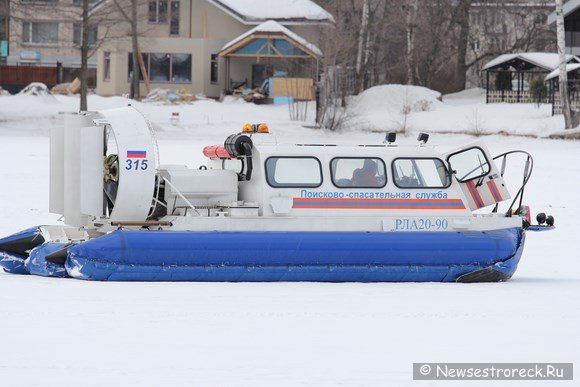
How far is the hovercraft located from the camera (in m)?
11.5

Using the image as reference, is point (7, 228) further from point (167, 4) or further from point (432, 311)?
point (167, 4)

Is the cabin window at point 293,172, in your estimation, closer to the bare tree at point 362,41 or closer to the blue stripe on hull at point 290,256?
the blue stripe on hull at point 290,256

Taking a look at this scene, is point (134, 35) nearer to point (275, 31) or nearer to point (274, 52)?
point (275, 31)

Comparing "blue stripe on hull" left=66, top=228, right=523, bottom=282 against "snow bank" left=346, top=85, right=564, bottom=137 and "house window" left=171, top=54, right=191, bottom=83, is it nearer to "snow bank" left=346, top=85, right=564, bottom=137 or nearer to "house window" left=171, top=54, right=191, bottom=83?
"snow bank" left=346, top=85, right=564, bottom=137

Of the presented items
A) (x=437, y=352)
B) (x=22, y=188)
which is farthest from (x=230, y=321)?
(x=22, y=188)

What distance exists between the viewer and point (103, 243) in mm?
11250

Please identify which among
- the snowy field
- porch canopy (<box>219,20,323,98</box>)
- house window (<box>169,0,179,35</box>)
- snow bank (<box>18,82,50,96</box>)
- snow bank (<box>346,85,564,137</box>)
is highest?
Result: house window (<box>169,0,179,35</box>)

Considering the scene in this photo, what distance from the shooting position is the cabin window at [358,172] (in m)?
12.3

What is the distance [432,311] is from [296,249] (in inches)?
77.1

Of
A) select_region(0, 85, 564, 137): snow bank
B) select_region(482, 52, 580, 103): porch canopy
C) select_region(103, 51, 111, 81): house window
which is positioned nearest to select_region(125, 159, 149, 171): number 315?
select_region(0, 85, 564, 137): snow bank

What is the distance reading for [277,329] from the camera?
9.05m

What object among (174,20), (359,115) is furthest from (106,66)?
(359,115)

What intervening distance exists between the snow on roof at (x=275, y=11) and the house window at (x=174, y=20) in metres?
1.87

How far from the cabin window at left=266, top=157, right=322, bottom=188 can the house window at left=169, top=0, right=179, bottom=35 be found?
40.0 m
